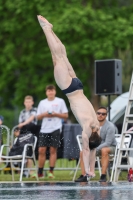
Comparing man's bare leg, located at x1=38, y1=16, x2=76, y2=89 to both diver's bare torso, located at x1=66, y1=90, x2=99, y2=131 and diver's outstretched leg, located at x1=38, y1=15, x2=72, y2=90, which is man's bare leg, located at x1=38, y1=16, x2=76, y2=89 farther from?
diver's bare torso, located at x1=66, y1=90, x2=99, y2=131

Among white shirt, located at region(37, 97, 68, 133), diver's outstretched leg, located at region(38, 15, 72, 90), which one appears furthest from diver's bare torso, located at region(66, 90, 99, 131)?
white shirt, located at region(37, 97, 68, 133)

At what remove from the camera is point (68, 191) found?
1049cm

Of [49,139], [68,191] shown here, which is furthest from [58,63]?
[49,139]

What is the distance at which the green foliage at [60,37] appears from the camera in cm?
2923

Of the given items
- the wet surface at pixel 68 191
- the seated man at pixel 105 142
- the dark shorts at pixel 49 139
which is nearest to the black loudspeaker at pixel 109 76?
the dark shorts at pixel 49 139

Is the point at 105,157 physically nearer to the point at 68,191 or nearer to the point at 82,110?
the point at 82,110

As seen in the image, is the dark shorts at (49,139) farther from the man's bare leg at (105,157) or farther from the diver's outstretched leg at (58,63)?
the diver's outstretched leg at (58,63)

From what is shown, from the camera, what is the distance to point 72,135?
51.4 ft

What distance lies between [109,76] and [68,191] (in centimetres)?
588

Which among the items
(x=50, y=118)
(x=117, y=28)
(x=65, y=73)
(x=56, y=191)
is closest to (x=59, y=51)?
(x=65, y=73)

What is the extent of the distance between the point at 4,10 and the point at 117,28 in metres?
5.05

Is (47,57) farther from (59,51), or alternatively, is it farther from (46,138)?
(59,51)

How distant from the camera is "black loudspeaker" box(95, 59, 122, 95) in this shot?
15.9 m

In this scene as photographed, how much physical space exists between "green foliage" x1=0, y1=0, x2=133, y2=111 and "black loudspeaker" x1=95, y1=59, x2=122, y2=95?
502 inches
